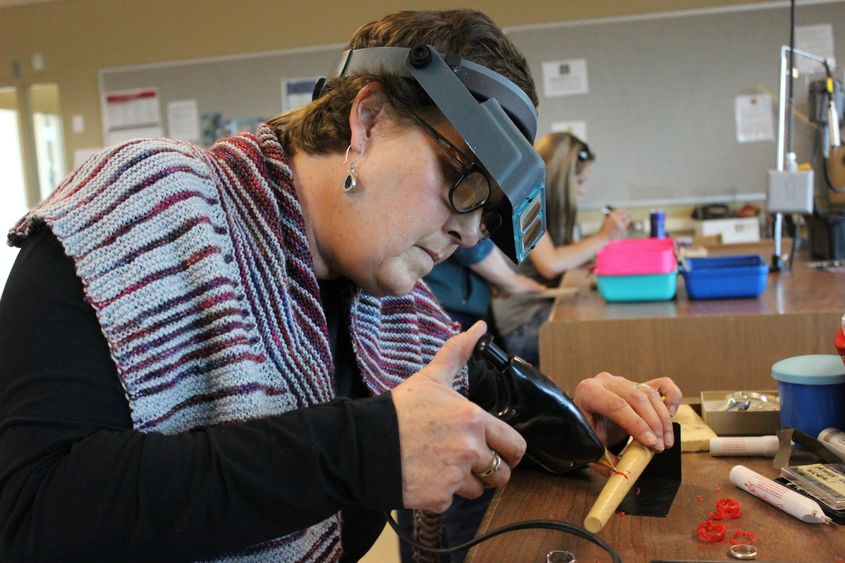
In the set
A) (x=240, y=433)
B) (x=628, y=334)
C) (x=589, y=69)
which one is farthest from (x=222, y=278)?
(x=589, y=69)

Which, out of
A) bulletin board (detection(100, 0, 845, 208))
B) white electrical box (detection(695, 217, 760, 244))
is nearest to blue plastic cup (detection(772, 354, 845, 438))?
white electrical box (detection(695, 217, 760, 244))

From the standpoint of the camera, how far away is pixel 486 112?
92cm

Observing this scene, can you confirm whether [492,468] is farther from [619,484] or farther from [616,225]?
[616,225]

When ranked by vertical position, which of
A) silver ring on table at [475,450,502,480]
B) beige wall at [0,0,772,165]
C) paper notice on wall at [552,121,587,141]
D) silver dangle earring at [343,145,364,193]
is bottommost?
silver ring on table at [475,450,502,480]

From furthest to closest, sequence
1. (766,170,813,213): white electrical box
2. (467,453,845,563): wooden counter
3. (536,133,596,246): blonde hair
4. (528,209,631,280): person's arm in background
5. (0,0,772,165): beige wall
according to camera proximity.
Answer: (0,0,772,165): beige wall
(536,133,596,246): blonde hair
(528,209,631,280): person's arm in background
(766,170,813,213): white electrical box
(467,453,845,563): wooden counter

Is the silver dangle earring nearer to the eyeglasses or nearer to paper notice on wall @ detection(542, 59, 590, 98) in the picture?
the eyeglasses

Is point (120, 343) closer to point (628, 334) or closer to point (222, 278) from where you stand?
point (222, 278)

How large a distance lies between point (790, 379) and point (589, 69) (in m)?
4.30

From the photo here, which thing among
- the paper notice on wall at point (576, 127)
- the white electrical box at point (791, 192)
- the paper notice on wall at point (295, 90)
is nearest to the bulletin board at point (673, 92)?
the paper notice on wall at point (576, 127)

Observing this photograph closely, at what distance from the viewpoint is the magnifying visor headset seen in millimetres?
912

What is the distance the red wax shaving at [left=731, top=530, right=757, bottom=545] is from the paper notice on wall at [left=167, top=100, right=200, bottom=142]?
5.29m

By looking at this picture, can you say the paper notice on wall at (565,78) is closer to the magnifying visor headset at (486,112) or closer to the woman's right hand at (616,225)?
the woman's right hand at (616,225)

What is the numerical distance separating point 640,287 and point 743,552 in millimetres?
1311

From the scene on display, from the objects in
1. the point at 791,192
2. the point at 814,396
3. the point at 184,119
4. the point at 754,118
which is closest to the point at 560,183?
the point at 791,192
